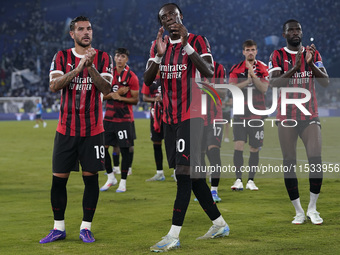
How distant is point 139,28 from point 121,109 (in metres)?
45.8

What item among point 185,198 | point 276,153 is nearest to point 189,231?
point 185,198

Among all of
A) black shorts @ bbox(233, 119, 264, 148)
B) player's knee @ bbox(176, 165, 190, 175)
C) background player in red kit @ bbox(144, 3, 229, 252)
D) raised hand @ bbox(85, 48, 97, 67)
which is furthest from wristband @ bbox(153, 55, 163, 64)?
black shorts @ bbox(233, 119, 264, 148)

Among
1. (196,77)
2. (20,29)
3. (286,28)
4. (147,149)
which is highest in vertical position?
(20,29)

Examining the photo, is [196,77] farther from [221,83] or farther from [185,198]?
[221,83]

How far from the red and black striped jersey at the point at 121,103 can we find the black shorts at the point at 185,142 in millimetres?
4200

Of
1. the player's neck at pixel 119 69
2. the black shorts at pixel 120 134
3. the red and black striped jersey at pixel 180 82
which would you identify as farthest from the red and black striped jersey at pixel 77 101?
the player's neck at pixel 119 69

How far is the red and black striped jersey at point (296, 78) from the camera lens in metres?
5.86

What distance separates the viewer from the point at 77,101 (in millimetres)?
5285

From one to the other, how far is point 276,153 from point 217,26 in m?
40.8

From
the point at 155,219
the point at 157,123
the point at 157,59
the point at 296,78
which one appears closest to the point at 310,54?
the point at 296,78

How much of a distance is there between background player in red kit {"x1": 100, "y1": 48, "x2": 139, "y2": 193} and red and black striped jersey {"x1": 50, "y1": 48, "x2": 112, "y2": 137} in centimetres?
360

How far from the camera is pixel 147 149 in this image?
54.4 feet

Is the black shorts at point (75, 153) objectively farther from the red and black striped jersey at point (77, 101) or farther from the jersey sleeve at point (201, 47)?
the jersey sleeve at point (201, 47)

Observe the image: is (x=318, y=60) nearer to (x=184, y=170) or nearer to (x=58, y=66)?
(x=184, y=170)
